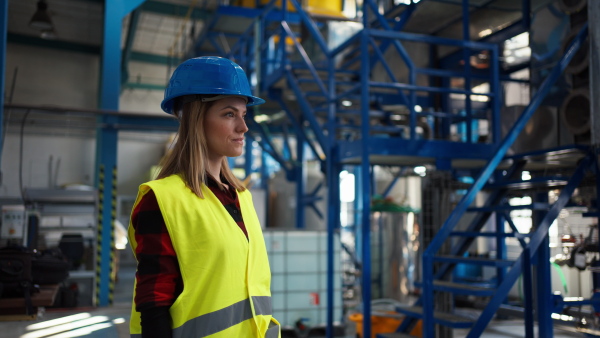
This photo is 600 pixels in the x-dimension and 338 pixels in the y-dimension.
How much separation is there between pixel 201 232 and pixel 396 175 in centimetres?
1149

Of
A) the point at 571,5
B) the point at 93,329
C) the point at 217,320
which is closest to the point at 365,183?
the point at 571,5

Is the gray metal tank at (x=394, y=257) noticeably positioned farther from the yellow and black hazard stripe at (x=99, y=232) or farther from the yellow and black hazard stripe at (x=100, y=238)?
the yellow and black hazard stripe at (x=99, y=232)

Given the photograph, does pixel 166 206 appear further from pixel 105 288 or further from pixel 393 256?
pixel 393 256

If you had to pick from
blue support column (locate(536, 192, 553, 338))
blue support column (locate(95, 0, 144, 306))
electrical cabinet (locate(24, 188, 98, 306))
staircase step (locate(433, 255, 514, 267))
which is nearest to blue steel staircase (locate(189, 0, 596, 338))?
staircase step (locate(433, 255, 514, 267))

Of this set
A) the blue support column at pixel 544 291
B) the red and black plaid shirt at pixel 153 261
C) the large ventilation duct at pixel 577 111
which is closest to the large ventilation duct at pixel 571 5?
the large ventilation duct at pixel 577 111

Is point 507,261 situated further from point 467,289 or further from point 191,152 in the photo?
point 191,152

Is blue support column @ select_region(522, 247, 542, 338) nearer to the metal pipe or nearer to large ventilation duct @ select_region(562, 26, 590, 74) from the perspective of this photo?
the metal pipe

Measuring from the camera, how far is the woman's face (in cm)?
193

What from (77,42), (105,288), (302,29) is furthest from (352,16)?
(77,42)

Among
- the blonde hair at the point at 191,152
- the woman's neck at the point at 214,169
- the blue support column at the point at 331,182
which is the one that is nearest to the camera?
the blonde hair at the point at 191,152

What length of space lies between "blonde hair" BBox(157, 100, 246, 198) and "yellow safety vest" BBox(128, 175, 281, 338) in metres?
0.04

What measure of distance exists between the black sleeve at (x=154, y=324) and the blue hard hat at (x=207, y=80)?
2.47 ft

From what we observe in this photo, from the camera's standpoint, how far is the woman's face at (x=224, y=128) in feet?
6.34

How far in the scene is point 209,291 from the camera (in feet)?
5.78
